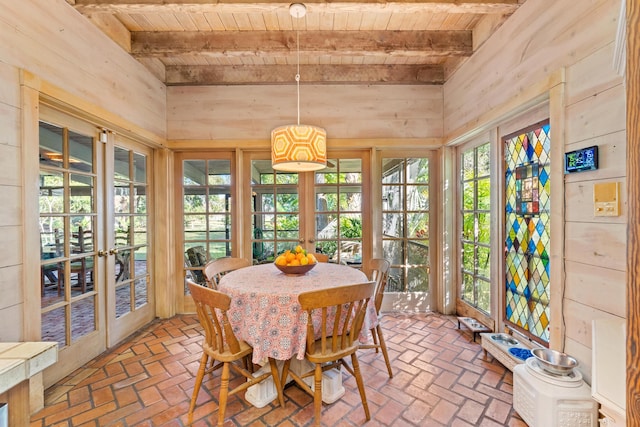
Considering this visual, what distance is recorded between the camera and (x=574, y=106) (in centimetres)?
167

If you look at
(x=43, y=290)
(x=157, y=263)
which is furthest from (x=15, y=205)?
(x=157, y=263)

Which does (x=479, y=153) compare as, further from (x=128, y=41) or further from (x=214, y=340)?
(x=128, y=41)

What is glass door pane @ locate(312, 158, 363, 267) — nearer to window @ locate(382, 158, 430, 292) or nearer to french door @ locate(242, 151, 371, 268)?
french door @ locate(242, 151, 371, 268)

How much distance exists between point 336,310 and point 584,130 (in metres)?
1.78

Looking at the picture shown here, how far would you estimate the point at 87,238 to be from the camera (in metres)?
2.34

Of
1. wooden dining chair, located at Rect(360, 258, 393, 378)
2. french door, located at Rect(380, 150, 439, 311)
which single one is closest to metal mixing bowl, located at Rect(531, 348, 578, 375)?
wooden dining chair, located at Rect(360, 258, 393, 378)

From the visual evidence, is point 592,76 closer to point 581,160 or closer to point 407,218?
point 581,160

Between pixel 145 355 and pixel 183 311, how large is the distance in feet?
3.24

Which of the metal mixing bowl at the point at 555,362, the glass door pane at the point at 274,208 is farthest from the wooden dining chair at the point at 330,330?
the glass door pane at the point at 274,208

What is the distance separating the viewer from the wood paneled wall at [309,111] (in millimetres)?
3316

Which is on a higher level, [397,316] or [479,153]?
[479,153]

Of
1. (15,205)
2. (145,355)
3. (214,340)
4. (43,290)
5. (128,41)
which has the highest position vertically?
(128,41)

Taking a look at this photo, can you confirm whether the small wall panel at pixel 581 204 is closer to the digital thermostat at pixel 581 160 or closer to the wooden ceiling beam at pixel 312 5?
the digital thermostat at pixel 581 160

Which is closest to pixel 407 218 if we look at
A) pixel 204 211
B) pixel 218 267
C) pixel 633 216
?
pixel 218 267
